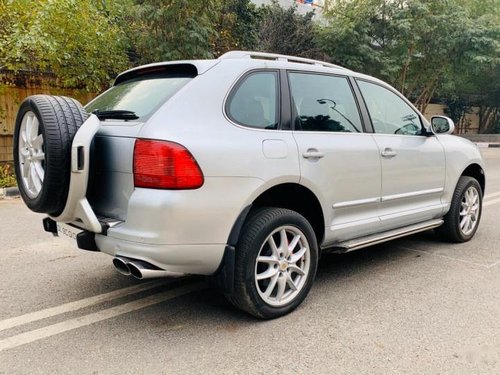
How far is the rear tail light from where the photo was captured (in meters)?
2.64

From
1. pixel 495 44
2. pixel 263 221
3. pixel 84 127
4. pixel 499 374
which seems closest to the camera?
pixel 499 374

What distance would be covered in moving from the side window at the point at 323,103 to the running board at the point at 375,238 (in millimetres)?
911

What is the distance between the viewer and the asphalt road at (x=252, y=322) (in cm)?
262

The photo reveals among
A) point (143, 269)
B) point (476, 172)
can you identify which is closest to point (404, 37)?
point (476, 172)

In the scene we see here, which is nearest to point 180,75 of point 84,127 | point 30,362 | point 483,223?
point 84,127

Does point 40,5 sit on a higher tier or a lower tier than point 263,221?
higher

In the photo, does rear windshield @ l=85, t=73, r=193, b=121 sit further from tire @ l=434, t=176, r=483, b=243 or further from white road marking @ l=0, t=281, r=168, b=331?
tire @ l=434, t=176, r=483, b=243

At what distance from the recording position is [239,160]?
2846mm

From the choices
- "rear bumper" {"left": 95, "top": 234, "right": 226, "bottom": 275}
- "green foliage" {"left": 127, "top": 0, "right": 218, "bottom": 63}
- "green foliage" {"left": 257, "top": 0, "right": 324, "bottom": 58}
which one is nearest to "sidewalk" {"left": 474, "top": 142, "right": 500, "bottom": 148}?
"green foliage" {"left": 257, "top": 0, "right": 324, "bottom": 58}

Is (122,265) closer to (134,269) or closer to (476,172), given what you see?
(134,269)

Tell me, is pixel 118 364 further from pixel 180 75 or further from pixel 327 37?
pixel 327 37

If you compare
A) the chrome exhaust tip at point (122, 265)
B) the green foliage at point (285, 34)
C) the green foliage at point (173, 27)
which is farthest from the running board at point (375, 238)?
the green foliage at point (285, 34)

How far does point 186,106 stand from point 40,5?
6.99 m

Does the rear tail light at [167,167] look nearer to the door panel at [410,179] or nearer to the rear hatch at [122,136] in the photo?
the rear hatch at [122,136]
